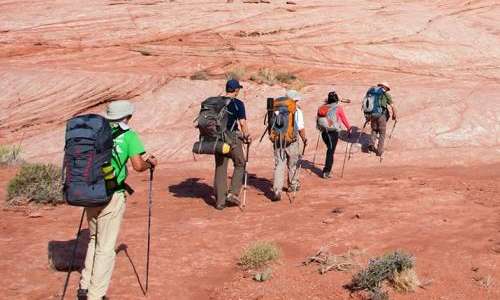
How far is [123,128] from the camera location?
6395 millimetres

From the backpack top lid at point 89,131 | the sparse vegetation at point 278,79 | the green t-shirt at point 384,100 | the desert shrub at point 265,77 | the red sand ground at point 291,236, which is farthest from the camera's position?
the desert shrub at point 265,77

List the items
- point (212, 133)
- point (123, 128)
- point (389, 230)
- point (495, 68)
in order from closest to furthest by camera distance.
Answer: point (123, 128)
point (389, 230)
point (212, 133)
point (495, 68)

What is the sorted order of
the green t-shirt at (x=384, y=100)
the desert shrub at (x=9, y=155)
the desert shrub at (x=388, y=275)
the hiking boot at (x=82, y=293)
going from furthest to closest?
1. the green t-shirt at (x=384, y=100)
2. the desert shrub at (x=9, y=155)
3. the desert shrub at (x=388, y=275)
4. the hiking boot at (x=82, y=293)

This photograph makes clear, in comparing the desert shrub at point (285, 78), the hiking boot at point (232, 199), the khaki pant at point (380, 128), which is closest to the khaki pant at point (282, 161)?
the hiking boot at point (232, 199)

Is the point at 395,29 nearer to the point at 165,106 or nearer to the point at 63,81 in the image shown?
the point at 165,106

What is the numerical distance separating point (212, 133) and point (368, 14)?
769 inches

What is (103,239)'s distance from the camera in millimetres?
6469

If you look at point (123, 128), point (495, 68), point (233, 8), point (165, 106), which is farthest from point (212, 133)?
point (233, 8)

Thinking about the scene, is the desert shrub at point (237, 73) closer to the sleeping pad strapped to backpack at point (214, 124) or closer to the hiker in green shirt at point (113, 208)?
the sleeping pad strapped to backpack at point (214, 124)

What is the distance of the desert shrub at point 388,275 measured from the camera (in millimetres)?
7027

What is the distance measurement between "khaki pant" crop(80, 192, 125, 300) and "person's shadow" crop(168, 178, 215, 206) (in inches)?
195

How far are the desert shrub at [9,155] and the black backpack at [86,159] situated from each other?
32.4 feet

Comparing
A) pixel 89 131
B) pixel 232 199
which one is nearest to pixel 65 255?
pixel 89 131

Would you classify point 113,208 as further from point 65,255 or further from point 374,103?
point 374,103
